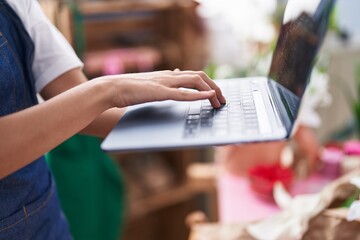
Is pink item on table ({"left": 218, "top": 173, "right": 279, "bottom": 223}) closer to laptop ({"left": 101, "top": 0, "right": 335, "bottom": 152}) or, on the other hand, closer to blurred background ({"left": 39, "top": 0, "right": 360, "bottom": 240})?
Result: blurred background ({"left": 39, "top": 0, "right": 360, "bottom": 240})

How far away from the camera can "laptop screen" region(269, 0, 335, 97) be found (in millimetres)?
629

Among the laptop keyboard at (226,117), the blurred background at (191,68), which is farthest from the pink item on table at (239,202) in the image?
the laptop keyboard at (226,117)

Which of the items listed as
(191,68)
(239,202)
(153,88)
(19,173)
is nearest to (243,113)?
(153,88)

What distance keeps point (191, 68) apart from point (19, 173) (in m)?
0.79

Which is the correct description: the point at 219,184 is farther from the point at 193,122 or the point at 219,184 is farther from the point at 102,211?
the point at 193,122

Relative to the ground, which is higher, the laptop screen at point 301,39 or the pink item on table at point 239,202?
the laptop screen at point 301,39

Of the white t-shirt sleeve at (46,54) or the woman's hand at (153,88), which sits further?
the white t-shirt sleeve at (46,54)

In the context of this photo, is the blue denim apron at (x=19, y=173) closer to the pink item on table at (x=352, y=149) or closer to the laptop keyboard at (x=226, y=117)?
the laptop keyboard at (x=226, y=117)

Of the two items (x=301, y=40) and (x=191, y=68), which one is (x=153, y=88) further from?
(x=191, y=68)

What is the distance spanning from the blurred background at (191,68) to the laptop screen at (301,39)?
1.74 feet

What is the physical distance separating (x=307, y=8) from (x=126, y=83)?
30 cm

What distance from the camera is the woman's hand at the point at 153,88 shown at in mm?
613

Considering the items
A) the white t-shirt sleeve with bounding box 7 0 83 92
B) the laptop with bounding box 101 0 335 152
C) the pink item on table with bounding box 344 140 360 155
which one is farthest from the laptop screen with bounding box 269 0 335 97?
the pink item on table with bounding box 344 140 360 155

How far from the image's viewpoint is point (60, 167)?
59.4 inches
